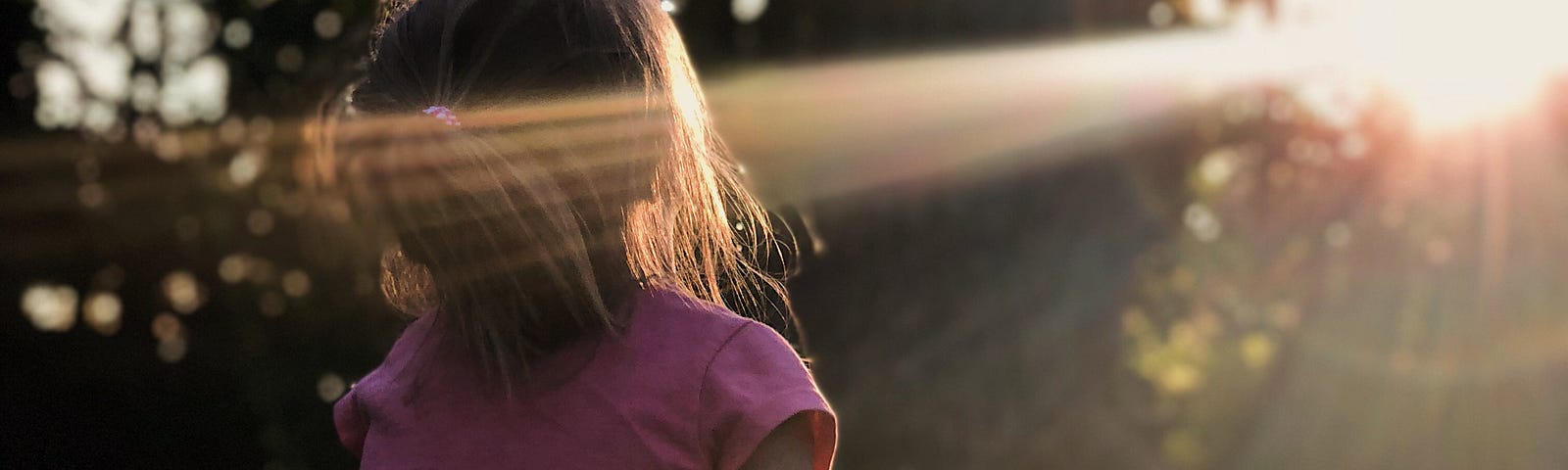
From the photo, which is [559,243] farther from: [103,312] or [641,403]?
[103,312]

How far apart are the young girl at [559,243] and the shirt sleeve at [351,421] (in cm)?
14

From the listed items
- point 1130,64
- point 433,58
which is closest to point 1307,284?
point 1130,64

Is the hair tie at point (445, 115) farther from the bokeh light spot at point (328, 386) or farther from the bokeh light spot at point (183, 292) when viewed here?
the bokeh light spot at point (183, 292)

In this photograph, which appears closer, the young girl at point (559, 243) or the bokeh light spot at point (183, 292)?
the young girl at point (559, 243)

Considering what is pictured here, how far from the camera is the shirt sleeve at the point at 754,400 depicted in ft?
2.96

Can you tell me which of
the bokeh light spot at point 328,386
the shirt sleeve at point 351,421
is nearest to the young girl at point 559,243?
the shirt sleeve at point 351,421

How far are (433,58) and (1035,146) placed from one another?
122 inches

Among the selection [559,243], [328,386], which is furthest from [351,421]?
[328,386]

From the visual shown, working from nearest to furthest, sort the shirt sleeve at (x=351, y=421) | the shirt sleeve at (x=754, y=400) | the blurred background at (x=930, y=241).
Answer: the shirt sleeve at (x=754, y=400) < the shirt sleeve at (x=351, y=421) < the blurred background at (x=930, y=241)

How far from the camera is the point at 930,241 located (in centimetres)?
364

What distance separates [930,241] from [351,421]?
8.53 feet

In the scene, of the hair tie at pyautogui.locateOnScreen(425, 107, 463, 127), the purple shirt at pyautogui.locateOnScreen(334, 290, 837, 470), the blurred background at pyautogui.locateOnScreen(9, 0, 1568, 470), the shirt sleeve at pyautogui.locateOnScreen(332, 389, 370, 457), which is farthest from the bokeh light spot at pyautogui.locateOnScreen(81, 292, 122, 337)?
the hair tie at pyautogui.locateOnScreen(425, 107, 463, 127)

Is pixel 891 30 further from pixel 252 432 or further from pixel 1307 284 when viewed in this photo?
pixel 1307 284

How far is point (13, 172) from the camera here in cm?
276
